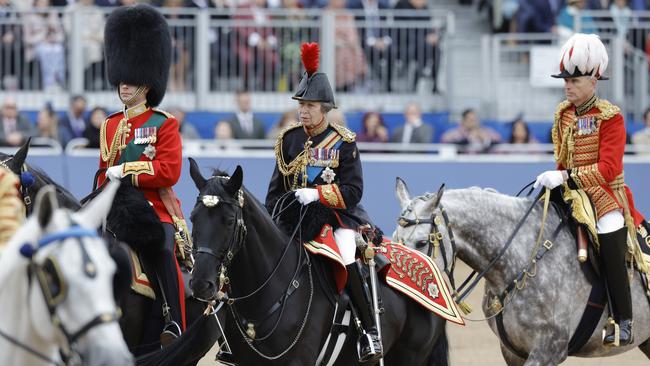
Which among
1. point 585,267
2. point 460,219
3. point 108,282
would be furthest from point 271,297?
point 108,282

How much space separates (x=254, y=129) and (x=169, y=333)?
8412mm

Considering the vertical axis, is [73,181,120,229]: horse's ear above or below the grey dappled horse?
above

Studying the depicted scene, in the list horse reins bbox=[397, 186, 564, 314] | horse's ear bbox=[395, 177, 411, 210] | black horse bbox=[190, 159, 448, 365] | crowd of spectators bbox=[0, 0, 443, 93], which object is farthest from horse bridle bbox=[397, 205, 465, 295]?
crowd of spectators bbox=[0, 0, 443, 93]

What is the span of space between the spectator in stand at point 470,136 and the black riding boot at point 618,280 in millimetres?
Result: 7542

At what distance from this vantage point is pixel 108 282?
14.8 feet

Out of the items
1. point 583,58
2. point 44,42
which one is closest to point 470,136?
point 44,42

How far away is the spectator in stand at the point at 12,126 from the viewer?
49.8 ft

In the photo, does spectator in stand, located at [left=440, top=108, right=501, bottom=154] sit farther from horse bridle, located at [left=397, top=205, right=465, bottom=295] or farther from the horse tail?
the horse tail

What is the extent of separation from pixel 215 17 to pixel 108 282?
1285 cm

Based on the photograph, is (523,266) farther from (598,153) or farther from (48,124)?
(48,124)

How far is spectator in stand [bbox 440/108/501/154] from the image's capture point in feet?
52.8

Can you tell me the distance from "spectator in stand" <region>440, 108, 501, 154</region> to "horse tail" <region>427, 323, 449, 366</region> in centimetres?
780

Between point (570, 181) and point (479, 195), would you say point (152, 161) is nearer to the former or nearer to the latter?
point (479, 195)

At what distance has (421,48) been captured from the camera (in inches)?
685
